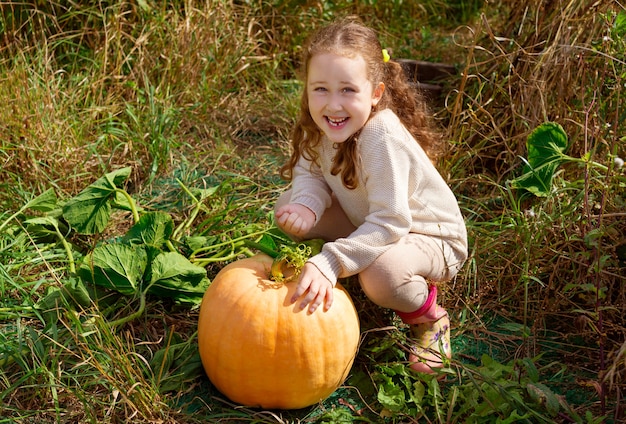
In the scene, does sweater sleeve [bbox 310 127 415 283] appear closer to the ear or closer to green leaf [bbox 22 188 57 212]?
the ear

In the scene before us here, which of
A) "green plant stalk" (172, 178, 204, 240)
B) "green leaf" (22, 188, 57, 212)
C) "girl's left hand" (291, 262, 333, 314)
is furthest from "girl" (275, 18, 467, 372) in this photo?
"green leaf" (22, 188, 57, 212)

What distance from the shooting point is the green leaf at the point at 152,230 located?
8.55 ft

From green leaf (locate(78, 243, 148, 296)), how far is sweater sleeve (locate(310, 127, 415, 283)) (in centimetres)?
64

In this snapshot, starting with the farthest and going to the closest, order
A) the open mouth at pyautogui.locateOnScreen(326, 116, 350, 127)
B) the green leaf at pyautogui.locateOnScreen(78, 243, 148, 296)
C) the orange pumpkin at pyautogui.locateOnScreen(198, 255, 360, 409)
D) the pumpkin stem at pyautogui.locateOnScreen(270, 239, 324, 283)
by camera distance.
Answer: the green leaf at pyautogui.locateOnScreen(78, 243, 148, 296) → the open mouth at pyautogui.locateOnScreen(326, 116, 350, 127) → the pumpkin stem at pyautogui.locateOnScreen(270, 239, 324, 283) → the orange pumpkin at pyautogui.locateOnScreen(198, 255, 360, 409)

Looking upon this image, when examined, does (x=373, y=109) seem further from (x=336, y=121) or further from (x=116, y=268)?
(x=116, y=268)

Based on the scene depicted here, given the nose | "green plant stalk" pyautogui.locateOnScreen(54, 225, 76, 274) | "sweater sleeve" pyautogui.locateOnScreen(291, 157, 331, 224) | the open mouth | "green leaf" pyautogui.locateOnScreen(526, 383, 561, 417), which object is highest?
the nose

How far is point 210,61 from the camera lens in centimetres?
381

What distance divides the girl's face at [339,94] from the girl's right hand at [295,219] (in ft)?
0.89

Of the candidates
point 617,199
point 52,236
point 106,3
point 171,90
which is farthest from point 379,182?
point 106,3

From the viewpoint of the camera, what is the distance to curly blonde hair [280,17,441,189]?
Result: 222 centimetres

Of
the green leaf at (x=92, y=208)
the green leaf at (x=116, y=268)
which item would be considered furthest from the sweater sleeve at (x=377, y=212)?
the green leaf at (x=92, y=208)

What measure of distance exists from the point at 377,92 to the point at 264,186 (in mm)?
1091

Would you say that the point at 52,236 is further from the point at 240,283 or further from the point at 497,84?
the point at 497,84

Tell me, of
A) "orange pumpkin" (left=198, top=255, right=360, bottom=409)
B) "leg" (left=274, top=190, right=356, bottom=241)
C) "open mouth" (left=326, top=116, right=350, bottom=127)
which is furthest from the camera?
"leg" (left=274, top=190, right=356, bottom=241)
